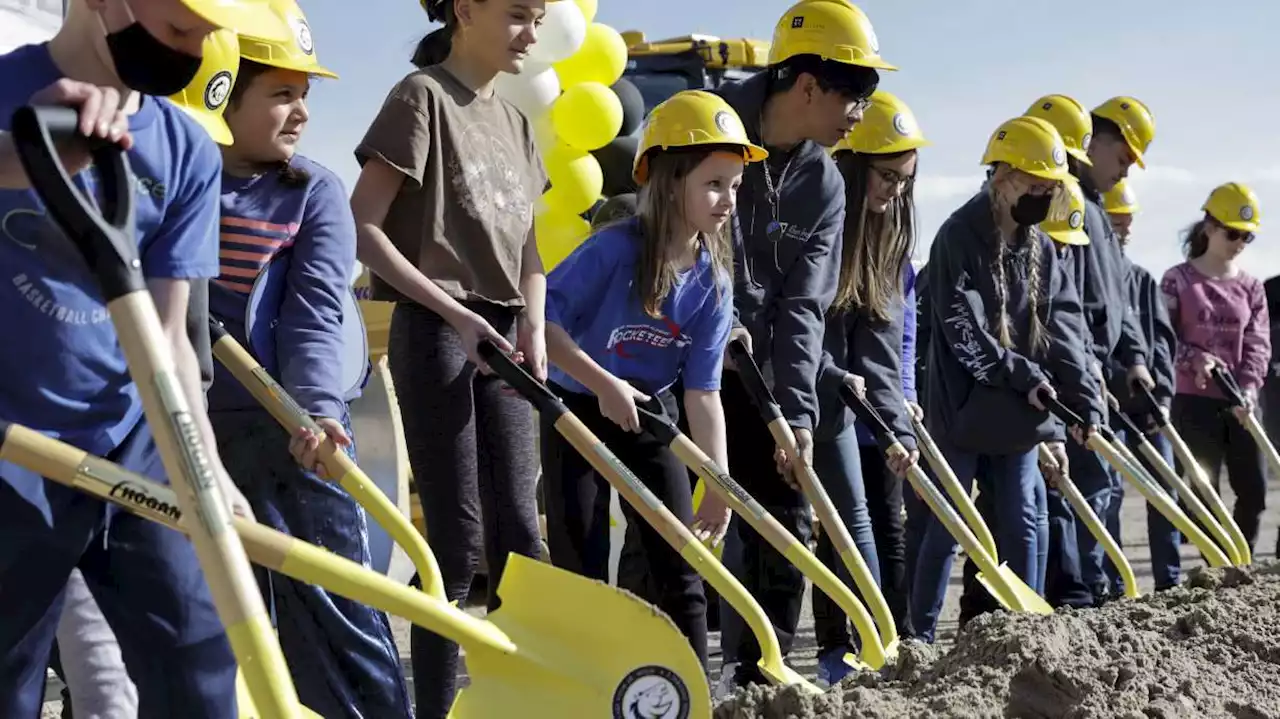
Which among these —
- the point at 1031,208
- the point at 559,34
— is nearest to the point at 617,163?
the point at 559,34

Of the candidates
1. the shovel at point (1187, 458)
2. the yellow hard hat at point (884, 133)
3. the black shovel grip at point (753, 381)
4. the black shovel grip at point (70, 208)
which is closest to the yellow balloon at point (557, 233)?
the yellow hard hat at point (884, 133)

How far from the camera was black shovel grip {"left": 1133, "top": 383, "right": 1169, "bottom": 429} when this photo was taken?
8.05m

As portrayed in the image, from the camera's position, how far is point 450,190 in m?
A: 4.37

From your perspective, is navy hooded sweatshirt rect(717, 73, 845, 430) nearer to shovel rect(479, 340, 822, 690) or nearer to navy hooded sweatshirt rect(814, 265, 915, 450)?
navy hooded sweatshirt rect(814, 265, 915, 450)

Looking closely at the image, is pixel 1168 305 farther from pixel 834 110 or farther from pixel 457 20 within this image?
pixel 457 20

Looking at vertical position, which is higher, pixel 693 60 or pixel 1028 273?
pixel 693 60

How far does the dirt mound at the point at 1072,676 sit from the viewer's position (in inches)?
160

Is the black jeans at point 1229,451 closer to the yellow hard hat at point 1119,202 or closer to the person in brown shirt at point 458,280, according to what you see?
the yellow hard hat at point 1119,202

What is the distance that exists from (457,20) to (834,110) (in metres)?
1.42

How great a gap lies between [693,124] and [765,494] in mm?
1279

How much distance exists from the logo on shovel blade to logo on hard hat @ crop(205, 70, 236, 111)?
1.46m

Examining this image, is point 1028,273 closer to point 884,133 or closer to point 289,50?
point 884,133

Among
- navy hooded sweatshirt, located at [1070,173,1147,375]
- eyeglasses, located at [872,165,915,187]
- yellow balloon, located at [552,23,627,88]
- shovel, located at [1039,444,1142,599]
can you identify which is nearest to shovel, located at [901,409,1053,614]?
shovel, located at [1039,444,1142,599]

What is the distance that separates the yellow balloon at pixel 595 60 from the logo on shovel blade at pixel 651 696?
14.8ft
